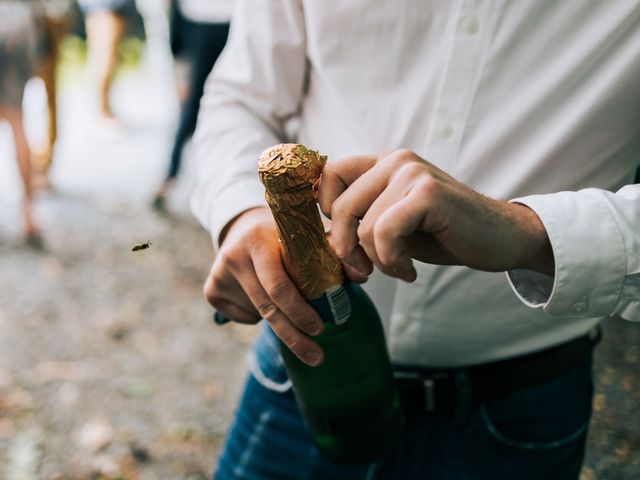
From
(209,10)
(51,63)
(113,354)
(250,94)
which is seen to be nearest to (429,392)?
(250,94)

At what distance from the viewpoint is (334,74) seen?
1.17 meters

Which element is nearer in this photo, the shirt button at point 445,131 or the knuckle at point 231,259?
the knuckle at point 231,259

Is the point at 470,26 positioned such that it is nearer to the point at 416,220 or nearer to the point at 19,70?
the point at 416,220

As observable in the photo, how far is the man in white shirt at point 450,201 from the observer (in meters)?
0.83

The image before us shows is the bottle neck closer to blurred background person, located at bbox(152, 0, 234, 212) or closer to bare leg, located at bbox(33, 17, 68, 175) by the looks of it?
blurred background person, located at bbox(152, 0, 234, 212)

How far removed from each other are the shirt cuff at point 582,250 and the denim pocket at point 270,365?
0.57 m

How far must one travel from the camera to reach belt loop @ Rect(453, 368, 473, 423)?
3.97ft

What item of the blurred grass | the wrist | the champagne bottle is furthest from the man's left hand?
the blurred grass

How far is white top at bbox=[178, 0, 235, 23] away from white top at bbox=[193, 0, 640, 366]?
301 centimetres

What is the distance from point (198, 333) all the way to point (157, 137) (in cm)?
312

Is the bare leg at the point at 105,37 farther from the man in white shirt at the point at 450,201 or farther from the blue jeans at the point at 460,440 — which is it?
the blue jeans at the point at 460,440

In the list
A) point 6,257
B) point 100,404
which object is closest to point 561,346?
point 100,404

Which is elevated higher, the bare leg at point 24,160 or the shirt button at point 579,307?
the shirt button at point 579,307

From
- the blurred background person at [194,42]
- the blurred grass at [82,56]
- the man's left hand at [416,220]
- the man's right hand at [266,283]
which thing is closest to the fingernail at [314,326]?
the man's right hand at [266,283]
